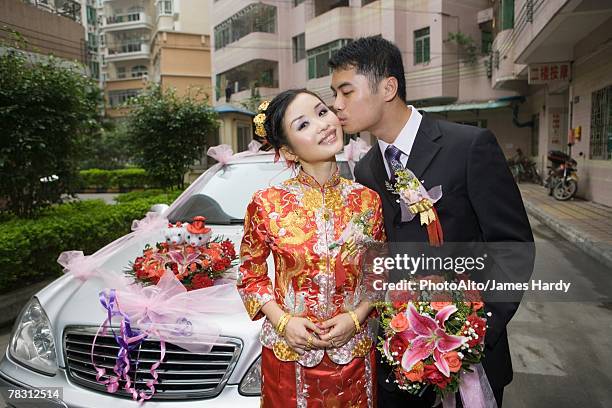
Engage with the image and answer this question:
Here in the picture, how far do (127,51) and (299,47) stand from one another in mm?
23108

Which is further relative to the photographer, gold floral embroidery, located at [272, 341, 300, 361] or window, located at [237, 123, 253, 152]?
window, located at [237, 123, 253, 152]

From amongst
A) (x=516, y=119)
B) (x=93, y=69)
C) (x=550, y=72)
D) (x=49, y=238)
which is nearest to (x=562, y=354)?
(x=49, y=238)

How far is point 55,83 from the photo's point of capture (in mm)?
5676

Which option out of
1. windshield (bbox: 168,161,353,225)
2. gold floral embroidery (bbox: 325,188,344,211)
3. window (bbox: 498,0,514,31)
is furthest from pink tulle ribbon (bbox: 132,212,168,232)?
window (bbox: 498,0,514,31)

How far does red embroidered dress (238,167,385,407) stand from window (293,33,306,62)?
2536cm

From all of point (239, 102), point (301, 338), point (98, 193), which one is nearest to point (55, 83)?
point (301, 338)

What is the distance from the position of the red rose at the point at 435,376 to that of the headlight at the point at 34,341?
1819 mm

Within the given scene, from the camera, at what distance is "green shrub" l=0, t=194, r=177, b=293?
447 cm

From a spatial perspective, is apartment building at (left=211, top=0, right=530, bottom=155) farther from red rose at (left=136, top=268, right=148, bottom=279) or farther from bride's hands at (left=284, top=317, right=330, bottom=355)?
bride's hands at (left=284, top=317, right=330, bottom=355)

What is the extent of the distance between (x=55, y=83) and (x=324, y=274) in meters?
5.26

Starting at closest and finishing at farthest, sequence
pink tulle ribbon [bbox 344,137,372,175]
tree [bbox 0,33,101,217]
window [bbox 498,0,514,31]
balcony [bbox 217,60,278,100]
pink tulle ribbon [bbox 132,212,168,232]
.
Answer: pink tulle ribbon [bbox 132,212,168,232] → pink tulle ribbon [bbox 344,137,372,175] → tree [bbox 0,33,101,217] → window [bbox 498,0,514,31] → balcony [bbox 217,60,278,100]

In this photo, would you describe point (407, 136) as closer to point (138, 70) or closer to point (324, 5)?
point (324, 5)

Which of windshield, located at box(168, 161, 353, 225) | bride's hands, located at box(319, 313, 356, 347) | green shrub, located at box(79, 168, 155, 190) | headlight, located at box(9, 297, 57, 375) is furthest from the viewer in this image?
green shrub, located at box(79, 168, 155, 190)

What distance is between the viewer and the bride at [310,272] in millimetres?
1643
